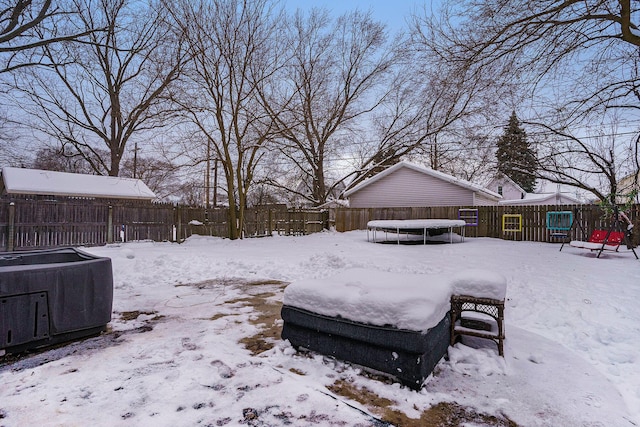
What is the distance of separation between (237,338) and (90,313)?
1478mm

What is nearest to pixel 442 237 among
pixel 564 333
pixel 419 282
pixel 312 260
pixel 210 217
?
pixel 312 260

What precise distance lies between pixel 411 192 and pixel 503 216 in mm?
5839

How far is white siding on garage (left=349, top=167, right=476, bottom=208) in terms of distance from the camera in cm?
1753

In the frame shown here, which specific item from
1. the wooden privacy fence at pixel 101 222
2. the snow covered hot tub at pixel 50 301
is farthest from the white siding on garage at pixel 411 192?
the snow covered hot tub at pixel 50 301

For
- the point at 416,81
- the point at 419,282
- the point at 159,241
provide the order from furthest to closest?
1. the point at 159,241
2. the point at 416,81
3. the point at 419,282

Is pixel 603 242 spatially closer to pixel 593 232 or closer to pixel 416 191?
pixel 593 232

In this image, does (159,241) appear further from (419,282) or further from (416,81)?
(419,282)

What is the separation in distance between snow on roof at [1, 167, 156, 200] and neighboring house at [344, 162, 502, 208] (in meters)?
12.5

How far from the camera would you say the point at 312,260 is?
7930mm

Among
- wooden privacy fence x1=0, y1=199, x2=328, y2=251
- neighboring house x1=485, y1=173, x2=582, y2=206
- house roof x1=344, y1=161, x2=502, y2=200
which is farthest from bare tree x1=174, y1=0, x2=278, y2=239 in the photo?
neighboring house x1=485, y1=173, x2=582, y2=206

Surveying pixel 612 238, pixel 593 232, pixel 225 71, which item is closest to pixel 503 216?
pixel 593 232

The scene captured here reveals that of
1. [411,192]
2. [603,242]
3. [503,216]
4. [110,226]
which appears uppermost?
[411,192]

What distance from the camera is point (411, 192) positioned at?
18766 millimetres

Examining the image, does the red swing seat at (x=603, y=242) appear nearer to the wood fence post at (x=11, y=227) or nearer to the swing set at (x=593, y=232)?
the swing set at (x=593, y=232)
